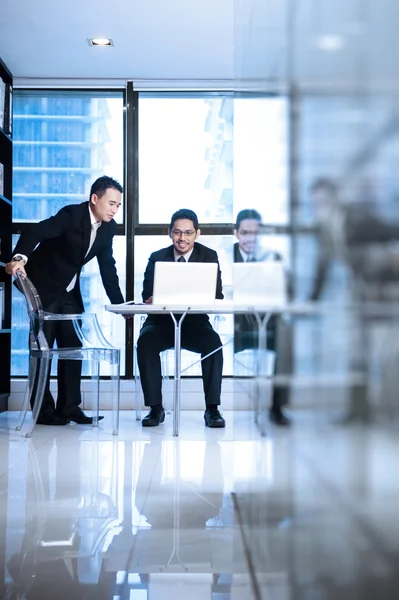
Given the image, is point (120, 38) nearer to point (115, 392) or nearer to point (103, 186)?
point (103, 186)

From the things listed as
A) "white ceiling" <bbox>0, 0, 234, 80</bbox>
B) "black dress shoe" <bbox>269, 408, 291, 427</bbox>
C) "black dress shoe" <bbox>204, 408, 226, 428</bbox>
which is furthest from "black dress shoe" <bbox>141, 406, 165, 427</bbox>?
"black dress shoe" <bbox>269, 408, 291, 427</bbox>

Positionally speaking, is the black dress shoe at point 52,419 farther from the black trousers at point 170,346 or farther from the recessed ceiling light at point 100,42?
the recessed ceiling light at point 100,42

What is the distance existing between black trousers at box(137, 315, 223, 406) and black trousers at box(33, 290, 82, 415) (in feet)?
1.41

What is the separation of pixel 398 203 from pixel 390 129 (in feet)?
0.17

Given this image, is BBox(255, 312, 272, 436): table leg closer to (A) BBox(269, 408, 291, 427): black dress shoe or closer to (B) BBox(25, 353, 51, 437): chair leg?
(A) BBox(269, 408, 291, 427): black dress shoe

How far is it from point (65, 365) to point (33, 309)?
2.37 ft

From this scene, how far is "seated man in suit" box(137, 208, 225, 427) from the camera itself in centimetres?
449

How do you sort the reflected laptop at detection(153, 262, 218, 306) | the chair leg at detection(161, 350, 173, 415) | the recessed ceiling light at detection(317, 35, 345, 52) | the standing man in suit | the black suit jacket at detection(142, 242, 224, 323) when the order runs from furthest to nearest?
the chair leg at detection(161, 350, 173, 415)
the black suit jacket at detection(142, 242, 224, 323)
the standing man in suit
the reflected laptop at detection(153, 262, 218, 306)
the recessed ceiling light at detection(317, 35, 345, 52)

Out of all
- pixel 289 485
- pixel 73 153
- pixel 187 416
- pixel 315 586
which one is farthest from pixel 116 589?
pixel 73 153

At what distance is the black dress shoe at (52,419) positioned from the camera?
178 inches

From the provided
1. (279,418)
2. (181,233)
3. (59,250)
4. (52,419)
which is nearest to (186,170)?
(181,233)

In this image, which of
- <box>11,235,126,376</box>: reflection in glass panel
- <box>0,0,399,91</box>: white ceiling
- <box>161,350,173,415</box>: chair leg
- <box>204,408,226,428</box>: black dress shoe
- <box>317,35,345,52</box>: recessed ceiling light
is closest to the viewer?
<box>317,35,345,52</box>: recessed ceiling light

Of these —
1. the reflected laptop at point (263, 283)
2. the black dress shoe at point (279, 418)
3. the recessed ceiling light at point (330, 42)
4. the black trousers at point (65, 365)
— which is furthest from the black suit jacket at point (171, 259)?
the recessed ceiling light at point (330, 42)

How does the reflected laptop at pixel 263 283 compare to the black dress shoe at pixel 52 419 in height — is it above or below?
above
